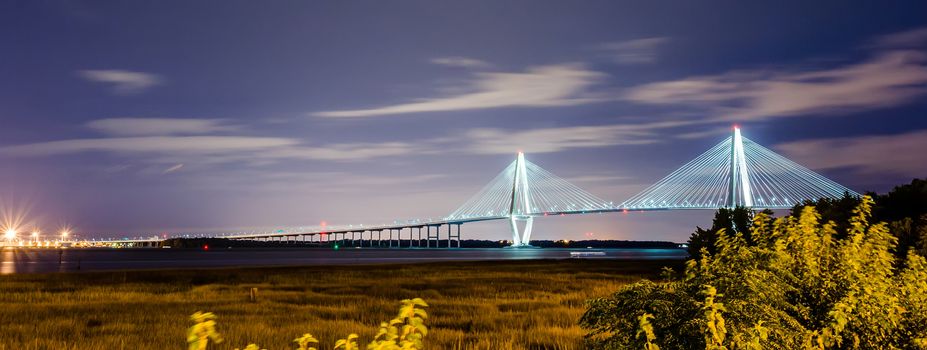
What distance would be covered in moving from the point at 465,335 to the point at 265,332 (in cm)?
414

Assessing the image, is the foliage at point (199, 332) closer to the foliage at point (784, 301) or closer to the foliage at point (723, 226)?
the foliage at point (784, 301)

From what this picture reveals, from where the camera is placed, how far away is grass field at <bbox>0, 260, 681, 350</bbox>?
1455 cm

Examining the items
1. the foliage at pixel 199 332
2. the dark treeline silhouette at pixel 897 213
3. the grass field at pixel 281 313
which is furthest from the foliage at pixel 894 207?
the foliage at pixel 199 332

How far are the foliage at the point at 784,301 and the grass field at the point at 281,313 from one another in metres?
5.20

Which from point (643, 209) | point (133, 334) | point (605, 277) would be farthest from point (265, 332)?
point (643, 209)

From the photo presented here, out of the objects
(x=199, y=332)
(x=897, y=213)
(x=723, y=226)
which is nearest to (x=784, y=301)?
(x=199, y=332)

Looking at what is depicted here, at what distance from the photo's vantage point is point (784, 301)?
7742mm

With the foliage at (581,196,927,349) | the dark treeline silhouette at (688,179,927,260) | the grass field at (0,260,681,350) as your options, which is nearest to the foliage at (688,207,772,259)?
the dark treeline silhouette at (688,179,927,260)

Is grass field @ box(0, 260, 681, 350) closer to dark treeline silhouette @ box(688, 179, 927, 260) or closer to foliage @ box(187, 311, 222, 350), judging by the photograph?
dark treeline silhouette @ box(688, 179, 927, 260)

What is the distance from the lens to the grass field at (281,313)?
47.7 feet

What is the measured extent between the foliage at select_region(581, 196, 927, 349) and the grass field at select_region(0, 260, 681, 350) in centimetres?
520

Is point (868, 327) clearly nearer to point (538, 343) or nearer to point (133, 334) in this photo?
point (538, 343)

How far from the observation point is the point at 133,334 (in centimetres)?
1566

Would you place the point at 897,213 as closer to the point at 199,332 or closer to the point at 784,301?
the point at 784,301
